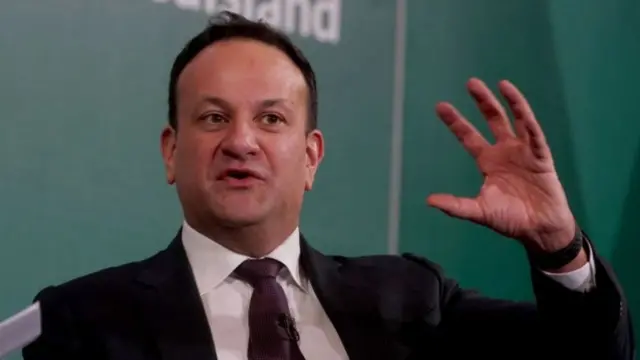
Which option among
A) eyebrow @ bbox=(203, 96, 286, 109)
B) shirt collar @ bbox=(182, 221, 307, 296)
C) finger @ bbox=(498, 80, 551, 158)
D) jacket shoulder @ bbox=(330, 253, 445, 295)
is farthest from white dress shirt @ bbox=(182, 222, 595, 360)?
finger @ bbox=(498, 80, 551, 158)

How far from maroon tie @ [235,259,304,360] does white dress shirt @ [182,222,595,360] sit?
0.02 metres

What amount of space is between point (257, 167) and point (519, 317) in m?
0.48

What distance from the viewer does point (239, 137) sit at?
4.37 ft

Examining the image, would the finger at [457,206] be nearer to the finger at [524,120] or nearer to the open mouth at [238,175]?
the finger at [524,120]

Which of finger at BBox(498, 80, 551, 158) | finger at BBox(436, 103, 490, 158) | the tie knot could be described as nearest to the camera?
finger at BBox(498, 80, 551, 158)

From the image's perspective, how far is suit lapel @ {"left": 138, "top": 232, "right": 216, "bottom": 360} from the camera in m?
1.32

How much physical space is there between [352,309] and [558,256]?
0.36 meters

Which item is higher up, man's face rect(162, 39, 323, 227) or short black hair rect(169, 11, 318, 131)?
short black hair rect(169, 11, 318, 131)

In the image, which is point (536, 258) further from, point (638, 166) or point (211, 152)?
point (638, 166)

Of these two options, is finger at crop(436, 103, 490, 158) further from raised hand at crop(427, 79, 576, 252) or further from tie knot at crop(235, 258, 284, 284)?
tie knot at crop(235, 258, 284, 284)

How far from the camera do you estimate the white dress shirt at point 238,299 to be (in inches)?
53.7

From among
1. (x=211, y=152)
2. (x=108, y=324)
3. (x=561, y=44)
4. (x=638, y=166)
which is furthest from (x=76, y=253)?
(x=638, y=166)

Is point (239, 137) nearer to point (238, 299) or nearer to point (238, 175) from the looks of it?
point (238, 175)

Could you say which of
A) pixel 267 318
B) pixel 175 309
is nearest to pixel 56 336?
pixel 175 309
